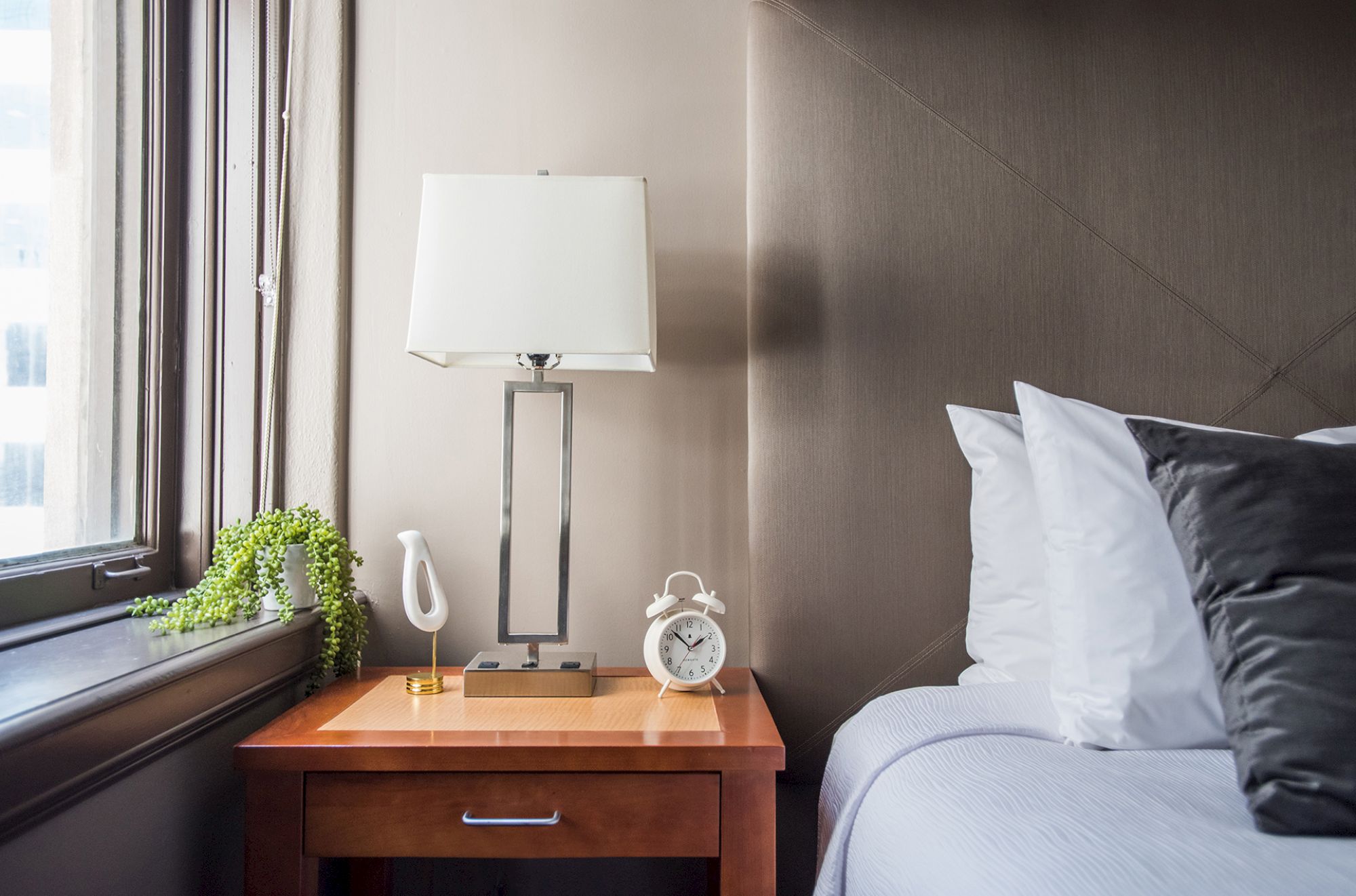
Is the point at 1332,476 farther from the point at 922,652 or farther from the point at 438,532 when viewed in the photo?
the point at 438,532

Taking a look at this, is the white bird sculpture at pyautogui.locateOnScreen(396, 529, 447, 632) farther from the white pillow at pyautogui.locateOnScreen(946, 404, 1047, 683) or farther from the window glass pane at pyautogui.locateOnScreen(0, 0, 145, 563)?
the white pillow at pyautogui.locateOnScreen(946, 404, 1047, 683)

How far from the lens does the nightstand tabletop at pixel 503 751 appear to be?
1014 mm

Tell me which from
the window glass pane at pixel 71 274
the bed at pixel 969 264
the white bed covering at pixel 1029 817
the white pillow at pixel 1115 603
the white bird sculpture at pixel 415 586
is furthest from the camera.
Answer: the bed at pixel 969 264

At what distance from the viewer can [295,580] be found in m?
1.36

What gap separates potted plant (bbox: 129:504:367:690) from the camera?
1192 millimetres

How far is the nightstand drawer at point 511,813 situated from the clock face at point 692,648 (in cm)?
26

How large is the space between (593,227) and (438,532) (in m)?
0.71

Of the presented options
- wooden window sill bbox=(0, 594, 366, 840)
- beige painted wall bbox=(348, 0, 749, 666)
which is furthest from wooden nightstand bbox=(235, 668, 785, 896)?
beige painted wall bbox=(348, 0, 749, 666)

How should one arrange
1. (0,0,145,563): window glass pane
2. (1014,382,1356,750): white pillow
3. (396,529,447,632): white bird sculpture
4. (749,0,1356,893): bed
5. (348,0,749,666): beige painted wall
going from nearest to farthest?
(1014,382,1356,750): white pillow
(0,0,145,563): window glass pane
(396,529,447,632): white bird sculpture
(749,0,1356,893): bed
(348,0,749,666): beige painted wall

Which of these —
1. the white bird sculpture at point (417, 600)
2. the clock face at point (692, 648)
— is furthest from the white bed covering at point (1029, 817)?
the white bird sculpture at point (417, 600)

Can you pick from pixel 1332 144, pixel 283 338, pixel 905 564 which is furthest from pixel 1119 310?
pixel 283 338

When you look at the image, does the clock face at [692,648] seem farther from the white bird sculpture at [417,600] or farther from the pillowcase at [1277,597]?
the pillowcase at [1277,597]

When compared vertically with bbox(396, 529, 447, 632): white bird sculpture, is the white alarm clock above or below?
below

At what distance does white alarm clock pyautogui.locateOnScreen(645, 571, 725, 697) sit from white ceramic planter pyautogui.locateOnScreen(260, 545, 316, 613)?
614mm
